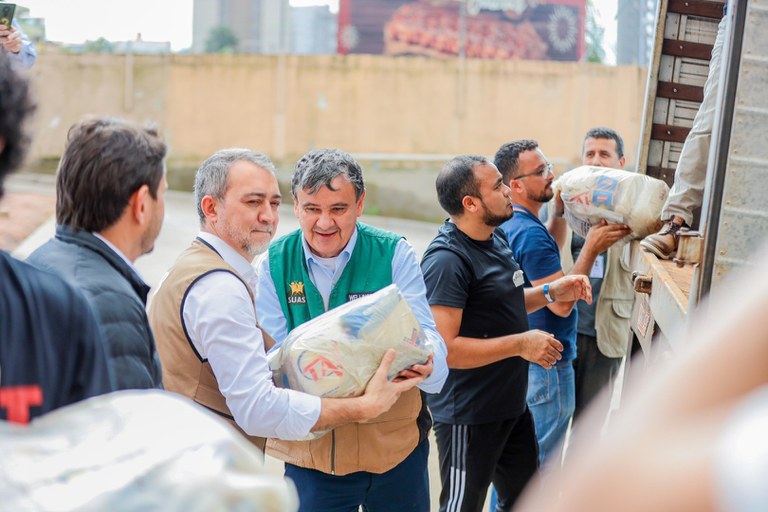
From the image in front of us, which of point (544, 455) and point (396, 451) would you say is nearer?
point (396, 451)

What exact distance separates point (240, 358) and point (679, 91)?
4.18 m

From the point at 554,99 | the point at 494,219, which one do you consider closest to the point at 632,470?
the point at 494,219

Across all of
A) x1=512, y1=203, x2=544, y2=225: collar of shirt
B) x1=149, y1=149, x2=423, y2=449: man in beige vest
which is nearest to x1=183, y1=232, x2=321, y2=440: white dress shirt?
x1=149, y1=149, x2=423, y2=449: man in beige vest

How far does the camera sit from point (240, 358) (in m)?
2.78

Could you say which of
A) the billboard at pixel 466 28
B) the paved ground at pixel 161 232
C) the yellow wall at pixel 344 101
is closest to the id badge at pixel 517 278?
the paved ground at pixel 161 232

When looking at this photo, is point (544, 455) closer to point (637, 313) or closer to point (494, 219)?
point (637, 313)

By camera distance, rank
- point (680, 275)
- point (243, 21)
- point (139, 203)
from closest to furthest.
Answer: point (139, 203) < point (680, 275) < point (243, 21)

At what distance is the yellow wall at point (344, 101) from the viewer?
78.1 ft

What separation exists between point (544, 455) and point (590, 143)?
2.20 meters

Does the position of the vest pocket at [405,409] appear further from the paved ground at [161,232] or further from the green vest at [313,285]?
the paved ground at [161,232]

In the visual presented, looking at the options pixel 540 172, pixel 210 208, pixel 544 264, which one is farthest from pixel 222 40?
pixel 210 208

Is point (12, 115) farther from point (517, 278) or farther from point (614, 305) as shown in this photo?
point (614, 305)

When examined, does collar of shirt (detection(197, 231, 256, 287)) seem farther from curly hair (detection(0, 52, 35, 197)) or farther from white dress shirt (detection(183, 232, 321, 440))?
curly hair (detection(0, 52, 35, 197))

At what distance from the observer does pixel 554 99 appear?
24.8 m
